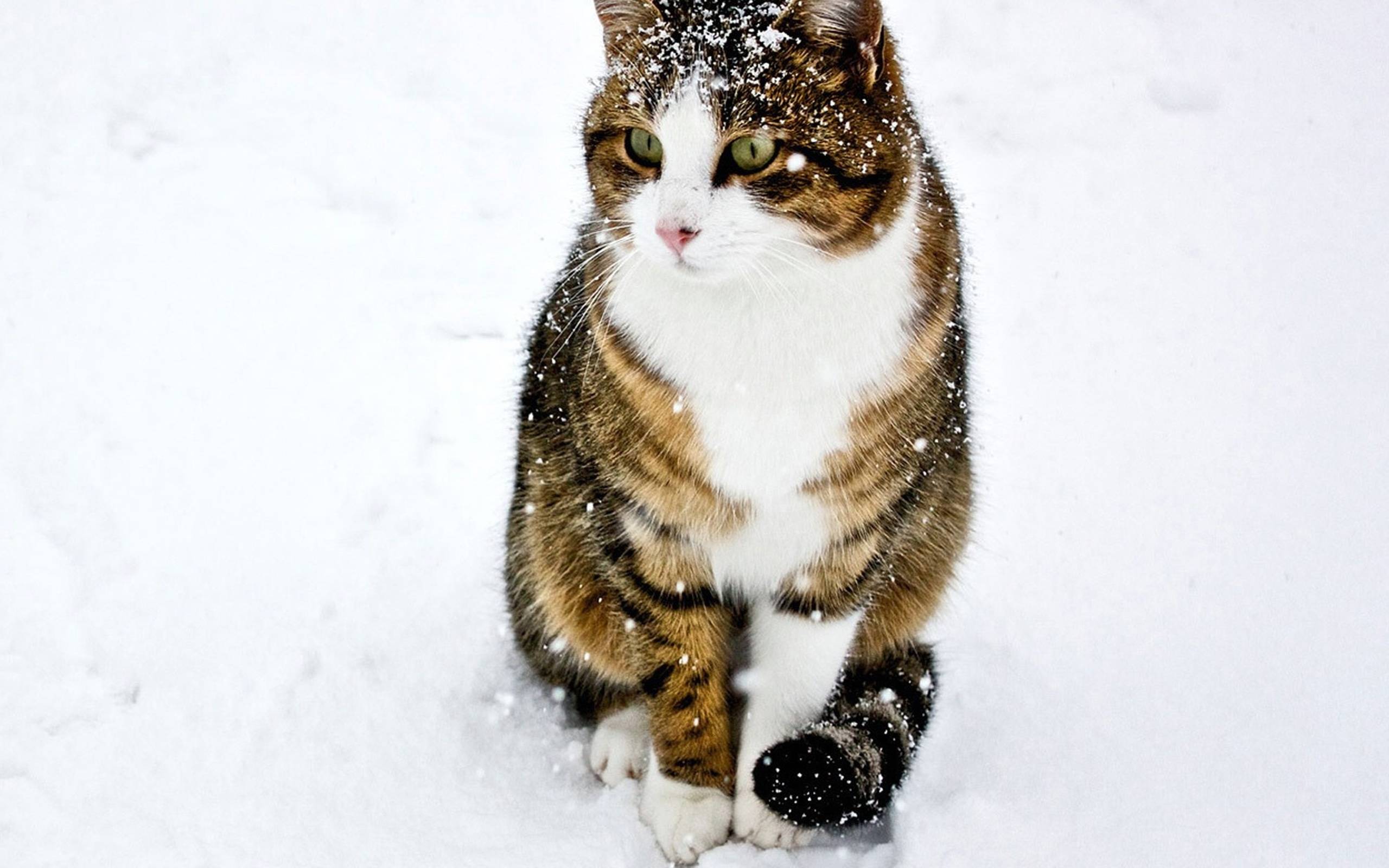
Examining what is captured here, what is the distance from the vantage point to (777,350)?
1936 millimetres

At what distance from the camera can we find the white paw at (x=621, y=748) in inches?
94.4

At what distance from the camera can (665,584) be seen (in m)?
2.18

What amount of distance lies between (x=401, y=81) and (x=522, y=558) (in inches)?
97.7

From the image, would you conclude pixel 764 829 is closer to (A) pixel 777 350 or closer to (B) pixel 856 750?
(B) pixel 856 750

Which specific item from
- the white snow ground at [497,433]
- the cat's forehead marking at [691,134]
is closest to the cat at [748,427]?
the cat's forehead marking at [691,134]

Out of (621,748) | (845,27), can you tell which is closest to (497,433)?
(621,748)

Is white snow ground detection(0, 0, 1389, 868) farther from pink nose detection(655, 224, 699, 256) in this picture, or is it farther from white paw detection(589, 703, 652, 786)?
pink nose detection(655, 224, 699, 256)

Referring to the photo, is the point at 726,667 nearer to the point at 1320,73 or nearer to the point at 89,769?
the point at 89,769

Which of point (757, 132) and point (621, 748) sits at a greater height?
point (757, 132)

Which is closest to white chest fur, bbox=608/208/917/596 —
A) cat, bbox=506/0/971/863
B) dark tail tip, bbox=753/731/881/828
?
cat, bbox=506/0/971/863

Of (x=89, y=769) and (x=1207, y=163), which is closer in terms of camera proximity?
(x=89, y=769)

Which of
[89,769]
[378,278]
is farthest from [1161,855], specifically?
[378,278]

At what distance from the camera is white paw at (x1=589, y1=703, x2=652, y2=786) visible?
7.87 ft

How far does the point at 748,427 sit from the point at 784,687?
1.84 feet
